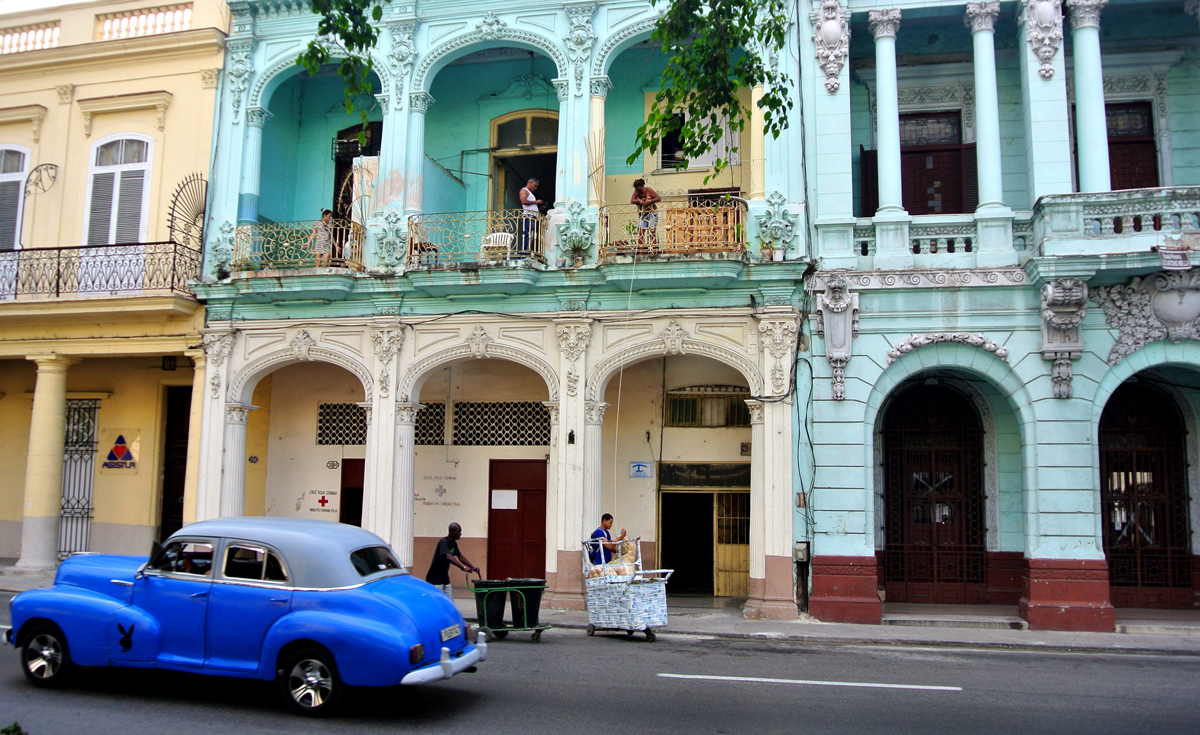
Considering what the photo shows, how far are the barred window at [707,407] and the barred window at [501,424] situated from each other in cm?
237

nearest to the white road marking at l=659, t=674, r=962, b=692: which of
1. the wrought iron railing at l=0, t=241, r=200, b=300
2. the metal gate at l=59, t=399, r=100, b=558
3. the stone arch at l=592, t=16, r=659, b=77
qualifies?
the stone arch at l=592, t=16, r=659, b=77

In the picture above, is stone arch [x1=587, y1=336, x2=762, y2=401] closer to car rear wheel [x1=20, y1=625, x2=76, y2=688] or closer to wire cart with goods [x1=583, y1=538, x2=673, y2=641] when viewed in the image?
wire cart with goods [x1=583, y1=538, x2=673, y2=641]

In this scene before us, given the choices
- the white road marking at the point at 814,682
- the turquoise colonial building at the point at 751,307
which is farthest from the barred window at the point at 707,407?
the white road marking at the point at 814,682

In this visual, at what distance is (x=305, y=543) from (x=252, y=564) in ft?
1.51

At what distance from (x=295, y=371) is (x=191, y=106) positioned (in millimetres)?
5265

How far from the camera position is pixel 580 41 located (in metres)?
14.7

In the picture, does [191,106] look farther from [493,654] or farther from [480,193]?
[493,654]

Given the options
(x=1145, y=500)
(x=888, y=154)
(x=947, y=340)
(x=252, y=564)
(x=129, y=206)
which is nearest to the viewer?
(x=252, y=564)

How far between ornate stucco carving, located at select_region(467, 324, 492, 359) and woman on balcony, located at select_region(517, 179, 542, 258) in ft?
4.76

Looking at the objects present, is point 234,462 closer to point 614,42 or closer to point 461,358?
point 461,358

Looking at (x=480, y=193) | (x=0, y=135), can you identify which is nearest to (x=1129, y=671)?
(x=480, y=193)

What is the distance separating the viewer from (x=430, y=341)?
14.8m

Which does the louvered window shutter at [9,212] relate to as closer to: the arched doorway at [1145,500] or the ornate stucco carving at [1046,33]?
the ornate stucco carving at [1046,33]

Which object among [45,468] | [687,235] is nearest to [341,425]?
[45,468]
